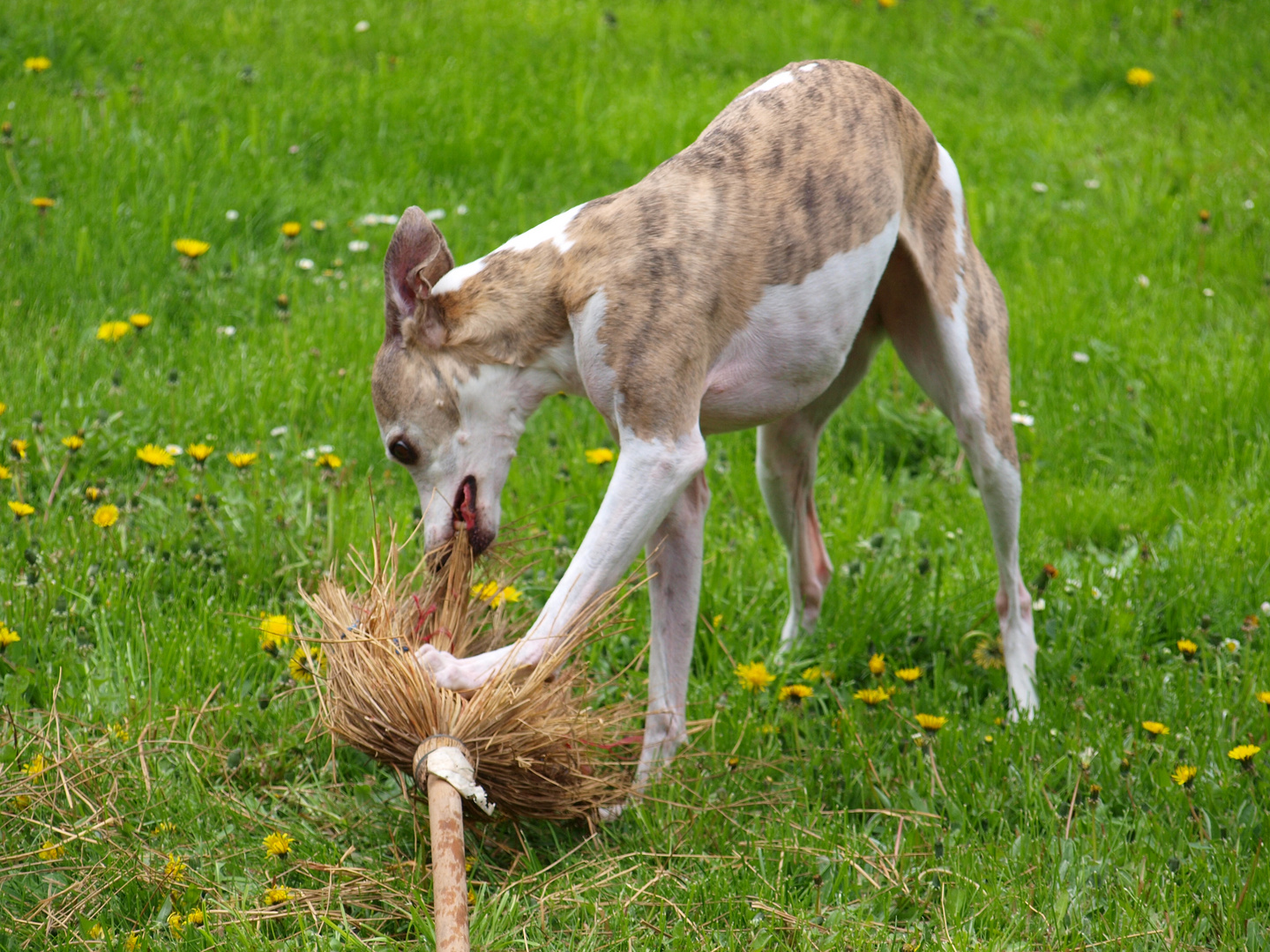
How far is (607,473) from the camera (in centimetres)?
454

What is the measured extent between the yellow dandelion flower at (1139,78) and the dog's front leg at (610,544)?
262 inches

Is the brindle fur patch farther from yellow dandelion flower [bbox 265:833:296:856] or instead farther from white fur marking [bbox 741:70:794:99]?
yellow dandelion flower [bbox 265:833:296:856]

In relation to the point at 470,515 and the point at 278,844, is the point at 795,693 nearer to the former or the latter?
the point at 470,515

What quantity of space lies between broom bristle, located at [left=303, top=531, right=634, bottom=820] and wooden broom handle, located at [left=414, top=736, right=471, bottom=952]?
9cm

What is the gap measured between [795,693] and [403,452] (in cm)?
125

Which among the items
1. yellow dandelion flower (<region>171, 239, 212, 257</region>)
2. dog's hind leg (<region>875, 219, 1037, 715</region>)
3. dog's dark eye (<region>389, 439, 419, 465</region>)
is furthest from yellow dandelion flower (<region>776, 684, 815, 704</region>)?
yellow dandelion flower (<region>171, 239, 212, 257</region>)

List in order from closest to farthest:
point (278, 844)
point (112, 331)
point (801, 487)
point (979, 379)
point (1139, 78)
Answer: point (278, 844), point (979, 379), point (801, 487), point (112, 331), point (1139, 78)

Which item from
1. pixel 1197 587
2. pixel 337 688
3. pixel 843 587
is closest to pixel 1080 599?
pixel 1197 587

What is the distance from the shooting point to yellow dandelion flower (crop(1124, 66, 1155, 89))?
801 cm

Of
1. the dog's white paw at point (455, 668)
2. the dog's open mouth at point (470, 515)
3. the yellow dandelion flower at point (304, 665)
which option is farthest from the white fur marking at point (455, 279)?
the yellow dandelion flower at point (304, 665)

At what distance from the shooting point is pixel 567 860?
2885mm

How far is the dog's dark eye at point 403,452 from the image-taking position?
9.57ft

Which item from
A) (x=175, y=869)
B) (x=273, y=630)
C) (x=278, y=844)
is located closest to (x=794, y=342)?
(x=273, y=630)

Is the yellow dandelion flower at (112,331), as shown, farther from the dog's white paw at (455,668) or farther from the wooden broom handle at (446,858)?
the wooden broom handle at (446,858)
